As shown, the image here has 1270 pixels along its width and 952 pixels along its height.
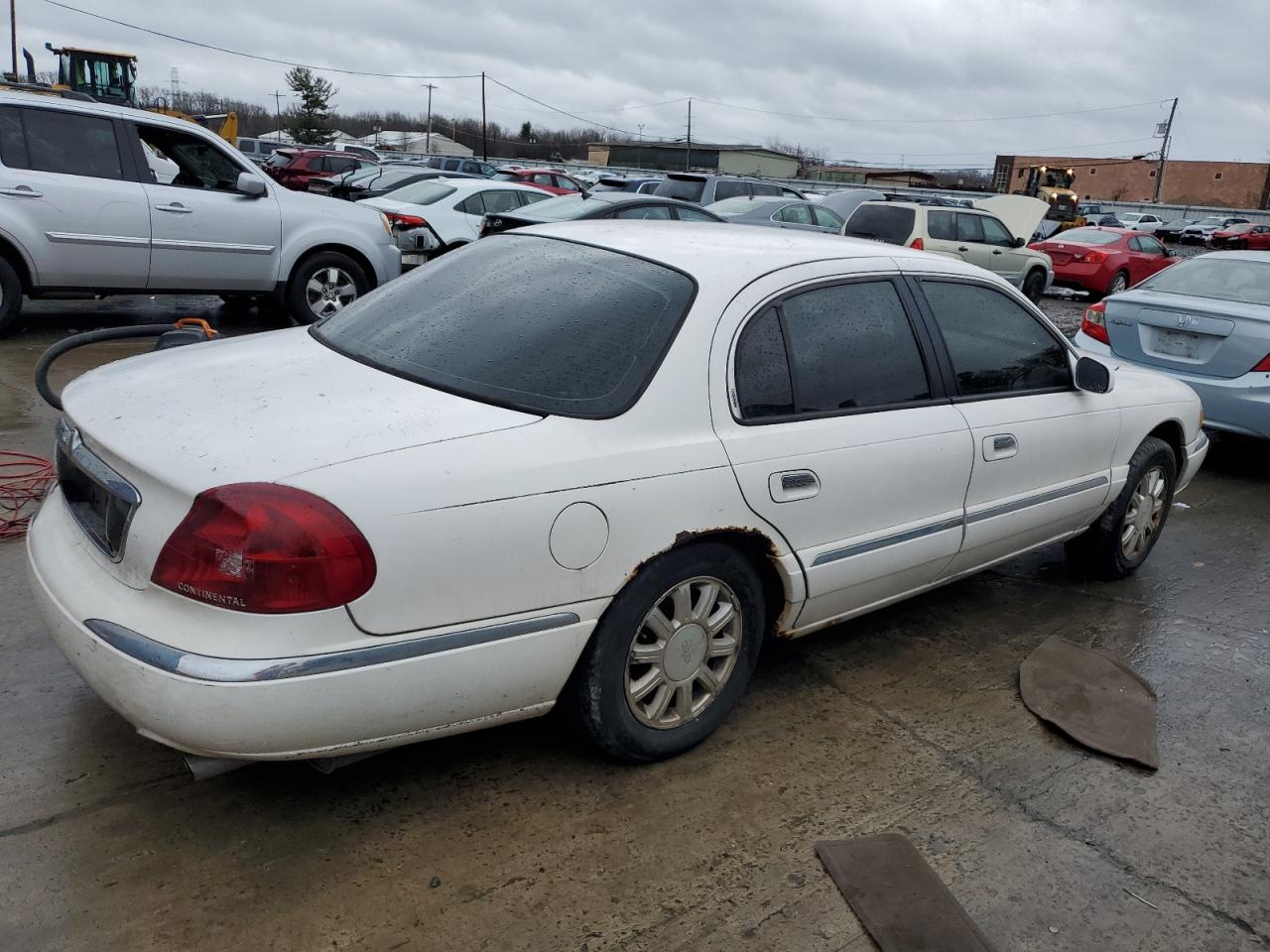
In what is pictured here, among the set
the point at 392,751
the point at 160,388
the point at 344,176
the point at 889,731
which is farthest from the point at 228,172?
the point at 344,176

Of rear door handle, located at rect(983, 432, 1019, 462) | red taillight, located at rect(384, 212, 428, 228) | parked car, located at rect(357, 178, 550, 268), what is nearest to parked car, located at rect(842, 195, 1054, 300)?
parked car, located at rect(357, 178, 550, 268)

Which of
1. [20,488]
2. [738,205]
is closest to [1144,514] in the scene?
[20,488]

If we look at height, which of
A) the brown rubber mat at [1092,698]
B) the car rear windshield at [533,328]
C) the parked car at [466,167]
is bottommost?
the brown rubber mat at [1092,698]

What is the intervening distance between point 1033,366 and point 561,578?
8.33 feet

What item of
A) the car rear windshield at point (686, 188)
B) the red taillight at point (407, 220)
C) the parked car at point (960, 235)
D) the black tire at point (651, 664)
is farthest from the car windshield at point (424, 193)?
the black tire at point (651, 664)

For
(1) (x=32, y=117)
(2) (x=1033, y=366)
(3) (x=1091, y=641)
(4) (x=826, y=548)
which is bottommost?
(3) (x=1091, y=641)

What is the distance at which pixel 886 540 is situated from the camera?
3451 millimetres

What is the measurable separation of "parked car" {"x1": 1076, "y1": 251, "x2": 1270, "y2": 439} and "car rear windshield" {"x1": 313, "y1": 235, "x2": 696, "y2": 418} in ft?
13.8

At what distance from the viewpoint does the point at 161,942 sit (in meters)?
2.25

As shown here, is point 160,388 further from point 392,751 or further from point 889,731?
point 889,731

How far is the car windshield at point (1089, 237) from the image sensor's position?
1817 centimetres

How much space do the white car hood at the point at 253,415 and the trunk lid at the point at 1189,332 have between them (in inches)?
Answer: 228

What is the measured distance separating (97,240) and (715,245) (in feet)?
20.9

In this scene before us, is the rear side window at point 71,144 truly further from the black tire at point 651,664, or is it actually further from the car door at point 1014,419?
the black tire at point 651,664
